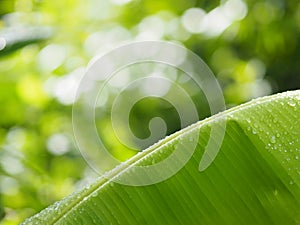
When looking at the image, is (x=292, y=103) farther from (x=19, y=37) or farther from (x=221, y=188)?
(x=19, y=37)

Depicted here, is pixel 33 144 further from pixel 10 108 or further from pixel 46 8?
pixel 46 8

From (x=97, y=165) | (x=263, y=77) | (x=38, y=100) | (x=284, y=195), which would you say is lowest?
(x=263, y=77)

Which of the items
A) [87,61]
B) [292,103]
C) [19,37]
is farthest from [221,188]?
[87,61]

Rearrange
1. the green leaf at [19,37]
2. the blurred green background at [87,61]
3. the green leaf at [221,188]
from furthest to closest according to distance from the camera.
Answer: the blurred green background at [87,61] → the green leaf at [19,37] → the green leaf at [221,188]

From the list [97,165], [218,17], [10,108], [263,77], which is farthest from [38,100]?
[263,77]

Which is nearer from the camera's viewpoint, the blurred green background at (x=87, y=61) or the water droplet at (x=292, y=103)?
the water droplet at (x=292, y=103)

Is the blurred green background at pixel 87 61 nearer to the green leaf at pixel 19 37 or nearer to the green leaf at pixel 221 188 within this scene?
the green leaf at pixel 19 37

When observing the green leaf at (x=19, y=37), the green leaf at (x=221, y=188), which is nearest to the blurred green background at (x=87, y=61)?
the green leaf at (x=19, y=37)
